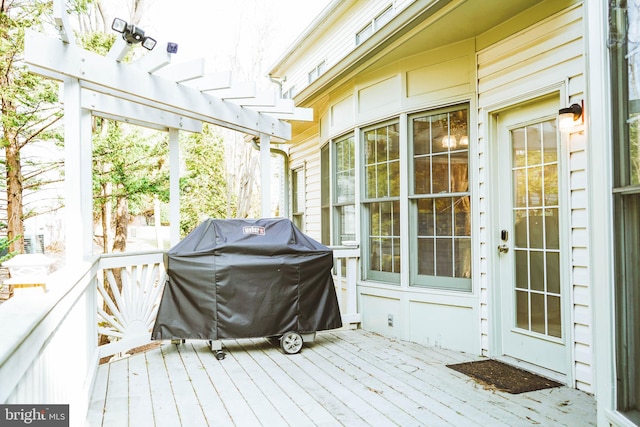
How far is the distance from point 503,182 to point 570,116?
909 mm

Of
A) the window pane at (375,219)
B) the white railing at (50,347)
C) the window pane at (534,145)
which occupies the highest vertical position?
the window pane at (534,145)

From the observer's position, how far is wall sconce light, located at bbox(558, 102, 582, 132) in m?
3.15

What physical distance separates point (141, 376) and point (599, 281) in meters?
3.22

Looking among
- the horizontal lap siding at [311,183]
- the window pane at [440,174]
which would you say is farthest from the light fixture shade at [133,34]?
the horizontal lap siding at [311,183]

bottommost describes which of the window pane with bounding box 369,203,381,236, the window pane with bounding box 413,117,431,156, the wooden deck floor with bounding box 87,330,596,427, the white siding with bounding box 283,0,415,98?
the wooden deck floor with bounding box 87,330,596,427

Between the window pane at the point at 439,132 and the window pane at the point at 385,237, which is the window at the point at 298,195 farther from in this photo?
the window pane at the point at 439,132

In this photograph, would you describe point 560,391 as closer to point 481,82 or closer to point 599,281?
point 599,281

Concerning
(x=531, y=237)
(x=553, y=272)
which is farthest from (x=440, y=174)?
(x=553, y=272)

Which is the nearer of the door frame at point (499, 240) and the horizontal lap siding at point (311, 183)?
the door frame at point (499, 240)

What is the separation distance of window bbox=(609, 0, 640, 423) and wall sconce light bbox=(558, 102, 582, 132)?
1.16 meters

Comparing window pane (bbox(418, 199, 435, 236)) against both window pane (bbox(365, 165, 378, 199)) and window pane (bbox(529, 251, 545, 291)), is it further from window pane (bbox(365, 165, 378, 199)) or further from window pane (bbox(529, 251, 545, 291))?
window pane (bbox(529, 251, 545, 291))

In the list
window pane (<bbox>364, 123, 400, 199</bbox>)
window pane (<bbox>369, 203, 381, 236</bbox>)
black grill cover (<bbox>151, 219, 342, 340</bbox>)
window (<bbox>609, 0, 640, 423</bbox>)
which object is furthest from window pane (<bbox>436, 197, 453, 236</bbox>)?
window (<bbox>609, 0, 640, 423</bbox>)

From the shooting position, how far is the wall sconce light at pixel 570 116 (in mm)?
3148

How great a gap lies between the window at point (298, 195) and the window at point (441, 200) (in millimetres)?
4376
